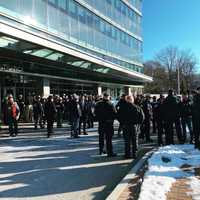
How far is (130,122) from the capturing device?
1228cm

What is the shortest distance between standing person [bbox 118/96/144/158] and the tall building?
7.78 metres

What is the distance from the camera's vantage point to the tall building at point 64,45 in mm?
21812

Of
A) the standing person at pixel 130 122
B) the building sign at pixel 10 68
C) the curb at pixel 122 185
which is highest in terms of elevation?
the building sign at pixel 10 68

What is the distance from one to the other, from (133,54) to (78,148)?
35123mm

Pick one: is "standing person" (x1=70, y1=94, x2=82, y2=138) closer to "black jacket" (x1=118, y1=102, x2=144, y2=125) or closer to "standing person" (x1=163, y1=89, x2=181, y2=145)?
"standing person" (x1=163, y1=89, x2=181, y2=145)

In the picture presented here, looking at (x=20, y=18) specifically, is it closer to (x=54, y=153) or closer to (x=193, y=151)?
(x=54, y=153)

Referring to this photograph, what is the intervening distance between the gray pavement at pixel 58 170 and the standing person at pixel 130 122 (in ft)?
1.43

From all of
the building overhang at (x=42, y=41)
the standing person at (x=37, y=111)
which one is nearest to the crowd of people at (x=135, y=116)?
the standing person at (x=37, y=111)

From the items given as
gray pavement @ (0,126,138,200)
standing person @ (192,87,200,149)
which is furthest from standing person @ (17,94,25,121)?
standing person @ (192,87,200,149)

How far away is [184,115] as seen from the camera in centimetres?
1569

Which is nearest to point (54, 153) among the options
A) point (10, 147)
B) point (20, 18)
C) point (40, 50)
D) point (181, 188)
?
point (10, 147)

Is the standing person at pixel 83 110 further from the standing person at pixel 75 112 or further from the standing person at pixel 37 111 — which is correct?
the standing person at pixel 37 111

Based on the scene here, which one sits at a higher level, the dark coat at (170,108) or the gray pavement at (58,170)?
the dark coat at (170,108)

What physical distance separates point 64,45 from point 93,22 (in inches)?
433
